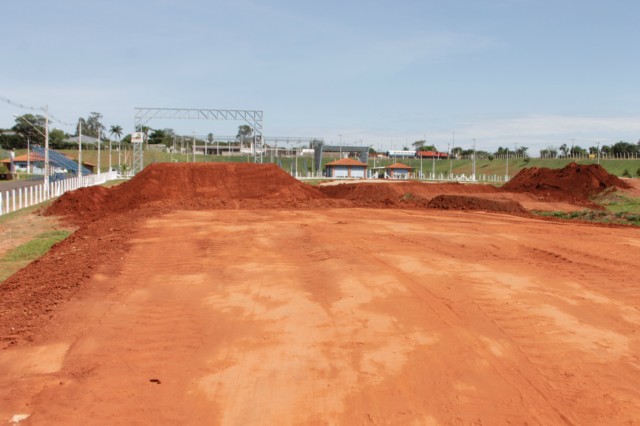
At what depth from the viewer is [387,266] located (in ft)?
39.1

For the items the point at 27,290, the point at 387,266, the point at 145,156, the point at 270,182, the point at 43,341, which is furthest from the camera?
the point at 145,156

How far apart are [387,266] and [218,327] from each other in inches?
189

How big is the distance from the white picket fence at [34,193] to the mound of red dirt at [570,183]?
1204 inches

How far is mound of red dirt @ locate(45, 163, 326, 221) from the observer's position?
94.8ft

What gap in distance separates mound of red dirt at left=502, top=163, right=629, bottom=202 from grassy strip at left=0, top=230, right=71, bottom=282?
1133 inches

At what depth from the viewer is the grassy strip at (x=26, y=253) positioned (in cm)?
1351

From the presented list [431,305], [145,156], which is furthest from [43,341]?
[145,156]

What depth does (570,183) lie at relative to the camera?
3900cm

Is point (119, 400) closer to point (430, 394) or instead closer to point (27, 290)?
point (430, 394)

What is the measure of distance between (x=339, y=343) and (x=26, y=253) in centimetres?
1179

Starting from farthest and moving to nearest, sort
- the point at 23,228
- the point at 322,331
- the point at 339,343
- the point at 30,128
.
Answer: the point at 30,128, the point at 23,228, the point at 322,331, the point at 339,343

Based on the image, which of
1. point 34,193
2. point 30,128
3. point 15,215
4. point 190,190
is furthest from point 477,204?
point 30,128

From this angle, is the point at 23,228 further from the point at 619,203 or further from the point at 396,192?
the point at 619,203

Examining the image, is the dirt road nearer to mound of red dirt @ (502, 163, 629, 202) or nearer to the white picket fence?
the white picket fence
